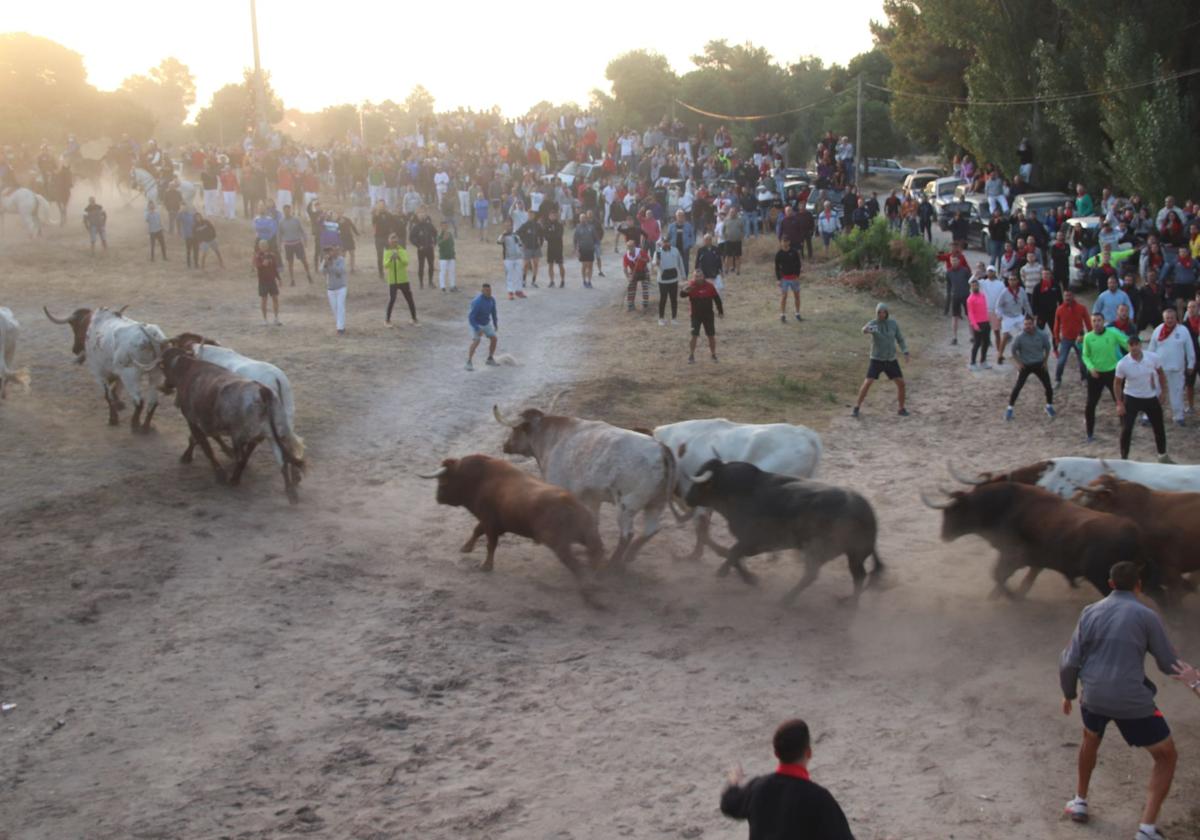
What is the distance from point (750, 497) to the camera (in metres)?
10.9

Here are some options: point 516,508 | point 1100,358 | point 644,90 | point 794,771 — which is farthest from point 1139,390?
point 644,90

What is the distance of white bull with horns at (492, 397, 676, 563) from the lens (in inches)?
448

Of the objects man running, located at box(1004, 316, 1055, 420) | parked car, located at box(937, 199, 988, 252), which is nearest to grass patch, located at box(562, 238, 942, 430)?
man running, located at box(1004, 316, 1055, 420)

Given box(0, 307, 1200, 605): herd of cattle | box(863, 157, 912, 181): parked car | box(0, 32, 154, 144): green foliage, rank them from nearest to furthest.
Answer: box(0, 307, 1200, 605): herd of cattle < box(0, 32, 154, 144): green foliage < box(863, 157, 912, 181): parked car

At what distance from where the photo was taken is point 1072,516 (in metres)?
9.98

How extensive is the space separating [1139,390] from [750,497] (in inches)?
250

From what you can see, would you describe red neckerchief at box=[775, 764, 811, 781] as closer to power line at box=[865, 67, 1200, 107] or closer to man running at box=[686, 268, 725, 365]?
man running at box=[686, 268, 725, 365]

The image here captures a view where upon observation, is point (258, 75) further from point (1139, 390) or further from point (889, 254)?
point (1139, 390)

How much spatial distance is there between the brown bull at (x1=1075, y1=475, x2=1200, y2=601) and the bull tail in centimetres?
810

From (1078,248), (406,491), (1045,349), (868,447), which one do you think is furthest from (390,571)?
(1078,248)

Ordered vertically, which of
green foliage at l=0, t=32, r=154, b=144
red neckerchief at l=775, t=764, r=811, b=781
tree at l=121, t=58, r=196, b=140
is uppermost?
tree at l=121, t=58, r=196, b=140

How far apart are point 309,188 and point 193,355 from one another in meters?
22.2

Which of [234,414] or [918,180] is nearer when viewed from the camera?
[234,414]

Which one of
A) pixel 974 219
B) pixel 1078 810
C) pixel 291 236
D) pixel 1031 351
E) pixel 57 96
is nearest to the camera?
pixel 1078 810
